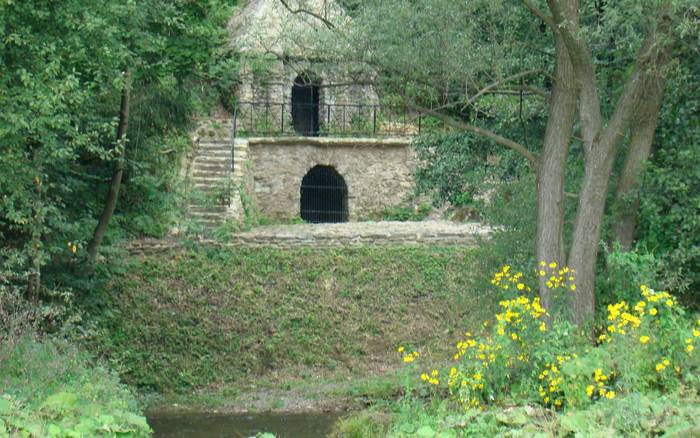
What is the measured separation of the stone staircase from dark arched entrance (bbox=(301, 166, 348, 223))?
3.35m

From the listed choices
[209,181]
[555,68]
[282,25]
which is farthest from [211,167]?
[555,68]

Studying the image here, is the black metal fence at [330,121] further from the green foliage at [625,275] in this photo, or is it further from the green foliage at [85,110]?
the green foliage at [625,275]

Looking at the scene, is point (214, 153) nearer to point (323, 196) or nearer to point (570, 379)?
point (323, 196)

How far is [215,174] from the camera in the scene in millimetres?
26094

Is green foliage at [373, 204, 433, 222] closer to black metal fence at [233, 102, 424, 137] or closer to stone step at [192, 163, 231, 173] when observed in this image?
black metal fence at [233, 102, 424, 137]

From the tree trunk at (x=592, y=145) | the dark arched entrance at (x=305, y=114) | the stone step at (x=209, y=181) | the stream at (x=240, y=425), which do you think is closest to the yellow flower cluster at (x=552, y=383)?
the tree trunk at (x=592, y=145)

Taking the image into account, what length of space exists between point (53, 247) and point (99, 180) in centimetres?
387

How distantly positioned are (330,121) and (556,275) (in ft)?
59.5

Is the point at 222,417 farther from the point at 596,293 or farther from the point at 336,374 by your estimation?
the point at 596,293

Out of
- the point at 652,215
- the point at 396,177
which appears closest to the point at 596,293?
the point at 652,215

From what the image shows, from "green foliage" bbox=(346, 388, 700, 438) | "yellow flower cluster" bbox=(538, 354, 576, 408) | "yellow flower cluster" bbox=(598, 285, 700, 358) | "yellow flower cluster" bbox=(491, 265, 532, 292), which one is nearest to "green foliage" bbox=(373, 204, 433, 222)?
"yellow flower cluster" bbox=(491, 265, 532, 292)

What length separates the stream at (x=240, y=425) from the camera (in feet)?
56.0

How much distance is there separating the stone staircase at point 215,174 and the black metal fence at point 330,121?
1.10 m

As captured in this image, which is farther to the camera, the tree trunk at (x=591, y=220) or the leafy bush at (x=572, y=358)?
the tree trunk at (x=591, y=220)
